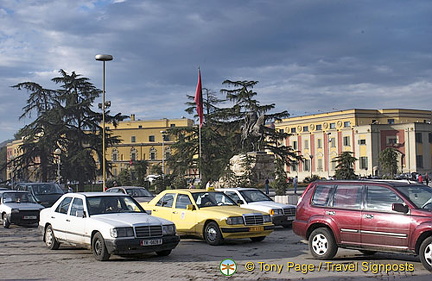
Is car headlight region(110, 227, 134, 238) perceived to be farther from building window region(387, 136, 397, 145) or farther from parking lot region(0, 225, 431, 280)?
building window region(387, 136, 397, 145)

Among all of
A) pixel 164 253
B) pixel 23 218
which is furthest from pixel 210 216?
pixel 23 218

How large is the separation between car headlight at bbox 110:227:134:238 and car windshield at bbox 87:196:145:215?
51.8 inches

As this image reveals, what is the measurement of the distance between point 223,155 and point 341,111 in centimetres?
4876

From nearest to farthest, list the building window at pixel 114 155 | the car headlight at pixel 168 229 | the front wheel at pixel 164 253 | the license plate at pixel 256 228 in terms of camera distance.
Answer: the car headlight at pixel 168 229 → the front wheel at pixel 164 253 → the license plate at pixel 256 228 → the building window at pixel 114 155

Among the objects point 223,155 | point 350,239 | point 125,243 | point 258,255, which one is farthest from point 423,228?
point 223,155

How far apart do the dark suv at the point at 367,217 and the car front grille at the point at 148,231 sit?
3.06 metres

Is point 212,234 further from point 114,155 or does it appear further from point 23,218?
point 114,155

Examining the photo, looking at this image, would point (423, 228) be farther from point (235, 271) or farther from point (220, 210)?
point (220, 210)

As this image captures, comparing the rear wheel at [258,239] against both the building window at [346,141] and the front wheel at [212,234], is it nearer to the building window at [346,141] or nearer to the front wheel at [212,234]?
the front wheel at [212,234]

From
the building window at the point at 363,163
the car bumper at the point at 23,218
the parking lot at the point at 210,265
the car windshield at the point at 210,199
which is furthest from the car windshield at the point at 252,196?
the building window at the point at 363,163

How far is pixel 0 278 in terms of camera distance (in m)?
9.73

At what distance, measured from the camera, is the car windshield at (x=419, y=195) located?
10.0m

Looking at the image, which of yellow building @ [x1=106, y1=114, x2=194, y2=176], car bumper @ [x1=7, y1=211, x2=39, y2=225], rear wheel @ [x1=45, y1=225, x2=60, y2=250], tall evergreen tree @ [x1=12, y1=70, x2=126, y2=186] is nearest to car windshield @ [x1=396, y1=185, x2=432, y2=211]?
rear wheel @ [x1=45, y1=225, x2=60, y2=250]

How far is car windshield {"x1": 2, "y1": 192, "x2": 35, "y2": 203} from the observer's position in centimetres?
2180
